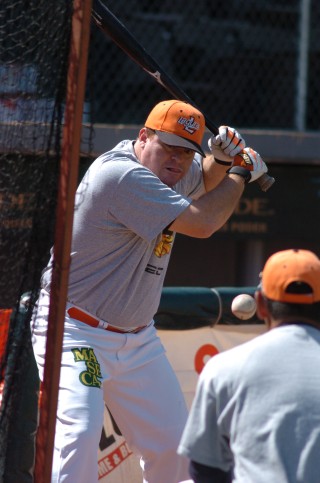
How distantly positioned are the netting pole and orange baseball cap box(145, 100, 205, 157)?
0.81m

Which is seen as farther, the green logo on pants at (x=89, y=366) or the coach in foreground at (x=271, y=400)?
the green logo on pants at (x=89, y=366)

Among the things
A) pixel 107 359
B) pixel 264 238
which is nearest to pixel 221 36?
pixel 264 238

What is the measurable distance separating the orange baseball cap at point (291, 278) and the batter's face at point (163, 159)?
51.7 inches

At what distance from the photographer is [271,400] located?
7.97 feet

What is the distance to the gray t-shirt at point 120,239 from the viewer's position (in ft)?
12.0

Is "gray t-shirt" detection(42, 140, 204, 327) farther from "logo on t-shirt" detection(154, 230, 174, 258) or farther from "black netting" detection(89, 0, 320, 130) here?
"black netting" detection(89, 0, 320, 130)

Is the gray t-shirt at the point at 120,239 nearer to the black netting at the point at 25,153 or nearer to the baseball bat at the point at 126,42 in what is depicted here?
the black netting at the point at 25,153

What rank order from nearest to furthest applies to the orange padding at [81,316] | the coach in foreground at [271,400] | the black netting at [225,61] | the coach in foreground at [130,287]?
1. the coach in foreground at [271,400]
2. the coach in foreground at [130,287]
3. the orange padding at [81,316]
4. the black netting at [225,61]

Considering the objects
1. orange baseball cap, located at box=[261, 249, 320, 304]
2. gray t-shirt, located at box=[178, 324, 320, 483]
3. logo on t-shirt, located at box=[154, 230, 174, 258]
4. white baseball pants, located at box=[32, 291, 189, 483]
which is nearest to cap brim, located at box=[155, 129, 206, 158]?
logo on t-shirt, located at box=[154, 230, 174, 258]

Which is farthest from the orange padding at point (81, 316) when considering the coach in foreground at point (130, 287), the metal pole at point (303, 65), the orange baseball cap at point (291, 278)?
the metal pole at point (303, 65)

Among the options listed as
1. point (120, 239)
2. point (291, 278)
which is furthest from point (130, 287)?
point (291, 278)

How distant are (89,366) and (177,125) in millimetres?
1008

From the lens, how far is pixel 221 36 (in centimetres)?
808

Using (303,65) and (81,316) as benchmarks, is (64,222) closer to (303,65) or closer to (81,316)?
(81,316)
